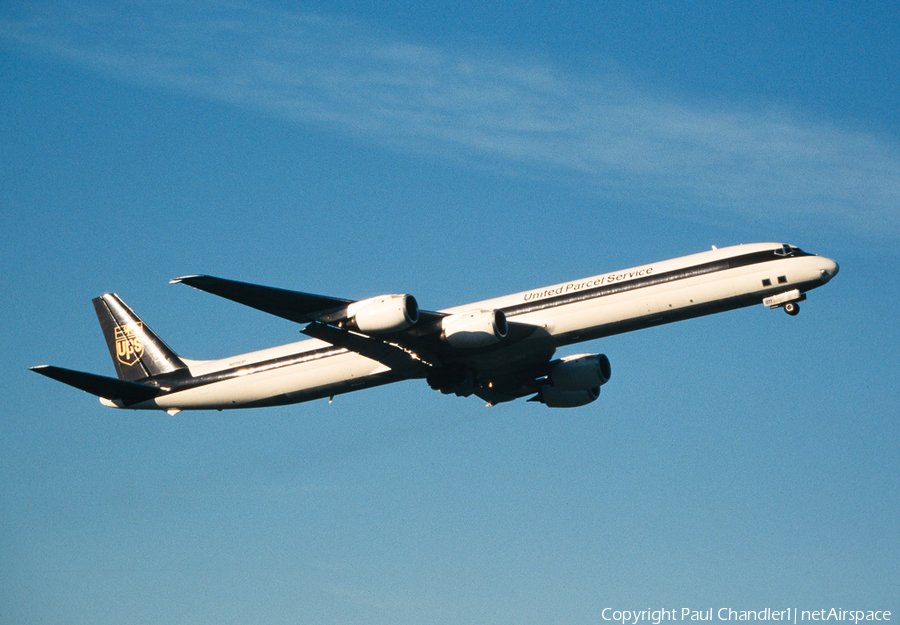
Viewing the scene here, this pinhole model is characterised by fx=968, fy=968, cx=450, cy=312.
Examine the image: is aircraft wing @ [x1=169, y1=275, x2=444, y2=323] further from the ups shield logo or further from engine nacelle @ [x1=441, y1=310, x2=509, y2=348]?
the ups shield logo

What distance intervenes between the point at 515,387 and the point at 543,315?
29.2ft

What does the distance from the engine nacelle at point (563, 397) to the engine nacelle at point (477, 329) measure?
989 cm

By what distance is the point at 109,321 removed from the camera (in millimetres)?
61375

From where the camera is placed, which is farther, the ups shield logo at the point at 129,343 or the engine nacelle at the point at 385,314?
the ups shield logo at the point at 129,343

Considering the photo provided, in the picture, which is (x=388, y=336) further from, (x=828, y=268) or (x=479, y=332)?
(x=828, y=268)

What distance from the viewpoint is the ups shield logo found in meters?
58.8

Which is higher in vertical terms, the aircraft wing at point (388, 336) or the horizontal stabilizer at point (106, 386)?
the aircraft wing at point (388, 336)

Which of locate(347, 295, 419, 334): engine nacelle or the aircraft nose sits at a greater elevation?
the aircraft nose

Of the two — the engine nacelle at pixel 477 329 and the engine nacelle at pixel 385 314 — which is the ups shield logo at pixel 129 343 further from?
the engine nacelle at pixel 477 329

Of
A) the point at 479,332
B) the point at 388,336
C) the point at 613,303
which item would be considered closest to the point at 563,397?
the point at 613,303

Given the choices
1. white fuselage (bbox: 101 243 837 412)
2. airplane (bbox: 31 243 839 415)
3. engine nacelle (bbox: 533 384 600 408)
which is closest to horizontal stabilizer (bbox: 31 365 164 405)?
airplane (bbox: 31 243 839 415)

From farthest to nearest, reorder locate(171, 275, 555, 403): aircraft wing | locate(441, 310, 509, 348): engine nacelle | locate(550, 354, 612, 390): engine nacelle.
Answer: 1. locate(550, 354, 612, 390): engine nacelle
2. locate(441, 310, 509, 348): engine nacelle
3. locate(171, 275, 555, 403): aircraft wing

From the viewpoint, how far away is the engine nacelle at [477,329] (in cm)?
4547

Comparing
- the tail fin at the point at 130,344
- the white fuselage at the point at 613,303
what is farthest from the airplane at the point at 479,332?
the tail fin at the point at 130,344
